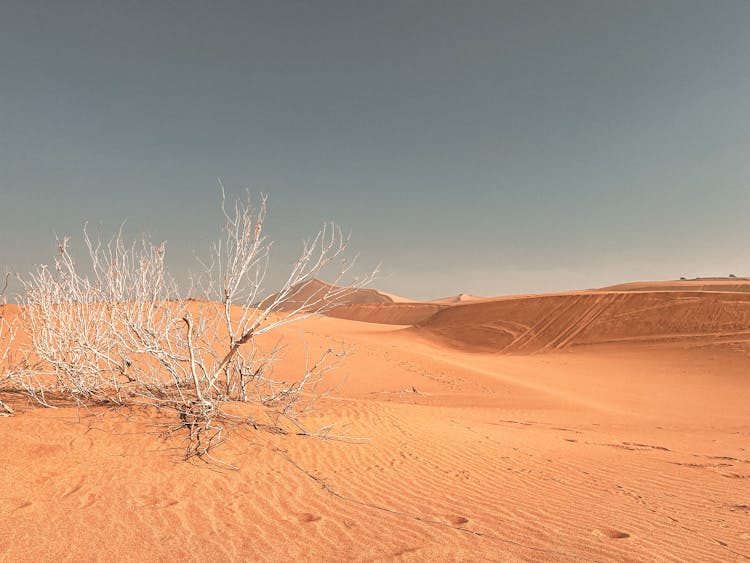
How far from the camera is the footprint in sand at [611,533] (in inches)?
117

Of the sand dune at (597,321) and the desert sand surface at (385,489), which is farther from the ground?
the sand dune at (597,321)

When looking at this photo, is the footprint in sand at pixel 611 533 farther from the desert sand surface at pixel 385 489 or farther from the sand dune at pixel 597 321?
the sand dune at pixel 597 321

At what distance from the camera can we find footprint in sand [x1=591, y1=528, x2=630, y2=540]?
2.98m

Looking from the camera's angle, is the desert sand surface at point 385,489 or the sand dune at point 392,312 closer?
the desert sand surface at point 385,489

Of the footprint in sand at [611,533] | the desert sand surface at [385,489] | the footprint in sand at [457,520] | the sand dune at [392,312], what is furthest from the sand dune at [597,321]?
the sand dune at [392,312]

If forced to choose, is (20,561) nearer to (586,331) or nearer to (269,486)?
(269,486)

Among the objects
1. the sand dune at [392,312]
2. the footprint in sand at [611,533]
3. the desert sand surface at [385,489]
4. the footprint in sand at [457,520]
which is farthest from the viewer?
the sand dune at [392,312]

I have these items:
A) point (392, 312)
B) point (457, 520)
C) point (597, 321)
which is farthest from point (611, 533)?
point (392, 312)

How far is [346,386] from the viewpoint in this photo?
11141 millimetres

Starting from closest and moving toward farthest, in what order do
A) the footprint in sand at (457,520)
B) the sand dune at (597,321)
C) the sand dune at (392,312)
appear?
the footprint in sand at (457,520), the sand dune at (597,321), the sand dune at (392,312)

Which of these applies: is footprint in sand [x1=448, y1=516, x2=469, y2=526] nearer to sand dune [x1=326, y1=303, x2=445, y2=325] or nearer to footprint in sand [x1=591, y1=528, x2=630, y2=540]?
footprint in sand [x1=591, y1=528, x2=630, y2=540]

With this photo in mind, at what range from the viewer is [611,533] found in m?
3.03

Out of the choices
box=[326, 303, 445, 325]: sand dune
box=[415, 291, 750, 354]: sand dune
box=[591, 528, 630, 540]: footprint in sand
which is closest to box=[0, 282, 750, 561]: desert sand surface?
box=[591, 528, 630, 540]: footprint in sand

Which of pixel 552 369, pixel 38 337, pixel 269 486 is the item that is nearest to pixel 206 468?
pixel 269 486
